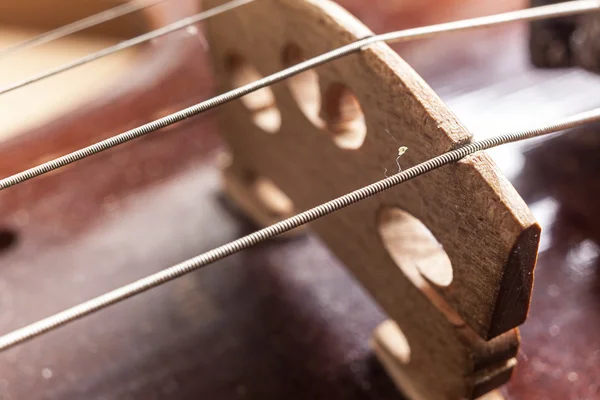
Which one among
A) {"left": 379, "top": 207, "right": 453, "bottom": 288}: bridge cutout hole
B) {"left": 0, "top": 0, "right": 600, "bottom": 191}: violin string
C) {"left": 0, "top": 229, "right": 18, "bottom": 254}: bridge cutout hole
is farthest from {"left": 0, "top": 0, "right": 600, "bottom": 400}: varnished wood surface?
{"left": 0, "top": 0, "right": 600, "bottom": 191}: violin string

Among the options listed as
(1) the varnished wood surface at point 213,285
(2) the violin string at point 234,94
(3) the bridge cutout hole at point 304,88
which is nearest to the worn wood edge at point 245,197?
(1) the varnished wood surface at point 213,285

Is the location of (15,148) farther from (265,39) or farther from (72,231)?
(265,39)

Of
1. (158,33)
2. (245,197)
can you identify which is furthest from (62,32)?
(245,197)

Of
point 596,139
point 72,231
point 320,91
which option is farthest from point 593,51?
point 72,231

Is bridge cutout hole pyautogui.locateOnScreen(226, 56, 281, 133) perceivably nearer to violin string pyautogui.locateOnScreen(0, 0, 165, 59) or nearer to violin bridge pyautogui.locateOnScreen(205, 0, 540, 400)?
violin bridge pyautogui.locateOnScreen(205, 0, 540, 400)

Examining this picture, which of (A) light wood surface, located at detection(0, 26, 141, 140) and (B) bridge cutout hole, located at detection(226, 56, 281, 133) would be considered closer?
(B) bridge cutout hole, located at detection(226, 56, 281, 133)

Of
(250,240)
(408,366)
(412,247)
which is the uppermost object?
(250,240)

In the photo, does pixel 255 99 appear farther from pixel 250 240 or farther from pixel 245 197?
pixel 250 240
